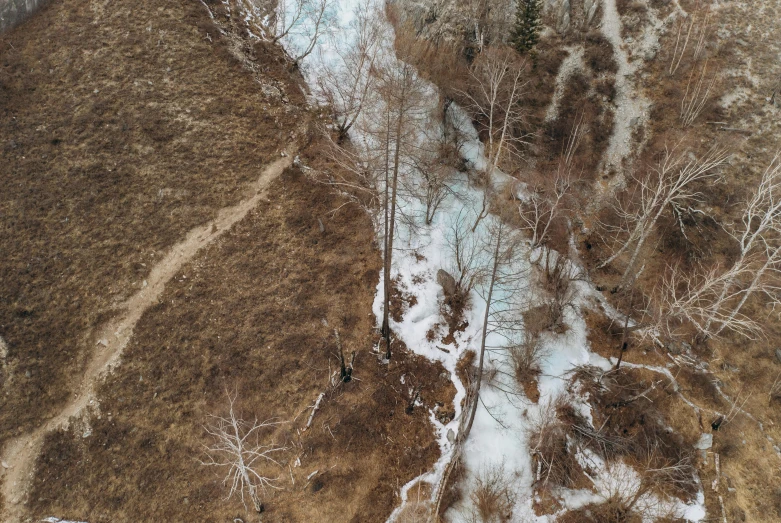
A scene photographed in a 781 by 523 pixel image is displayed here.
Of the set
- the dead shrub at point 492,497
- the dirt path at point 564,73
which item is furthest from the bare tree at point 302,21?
the dead shrub at point 492,497

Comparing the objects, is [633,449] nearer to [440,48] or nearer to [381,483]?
[381,483]

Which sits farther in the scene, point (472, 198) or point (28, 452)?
point (472, 198)

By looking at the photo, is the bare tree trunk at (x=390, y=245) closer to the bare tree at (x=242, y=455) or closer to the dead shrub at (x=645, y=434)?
the bare tree at (x=242, y=455)

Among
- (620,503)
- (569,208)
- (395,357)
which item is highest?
(569,208)

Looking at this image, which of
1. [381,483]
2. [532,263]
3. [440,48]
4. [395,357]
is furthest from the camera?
[440,48]

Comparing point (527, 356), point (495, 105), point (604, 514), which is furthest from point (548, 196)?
point (604, 514)

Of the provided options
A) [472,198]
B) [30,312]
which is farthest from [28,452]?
[472,198]

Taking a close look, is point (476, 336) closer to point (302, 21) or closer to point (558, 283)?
point (558, 283)

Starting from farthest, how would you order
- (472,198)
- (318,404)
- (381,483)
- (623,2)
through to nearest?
(623,2) < (472,198) < (318,404) < (381,483)
